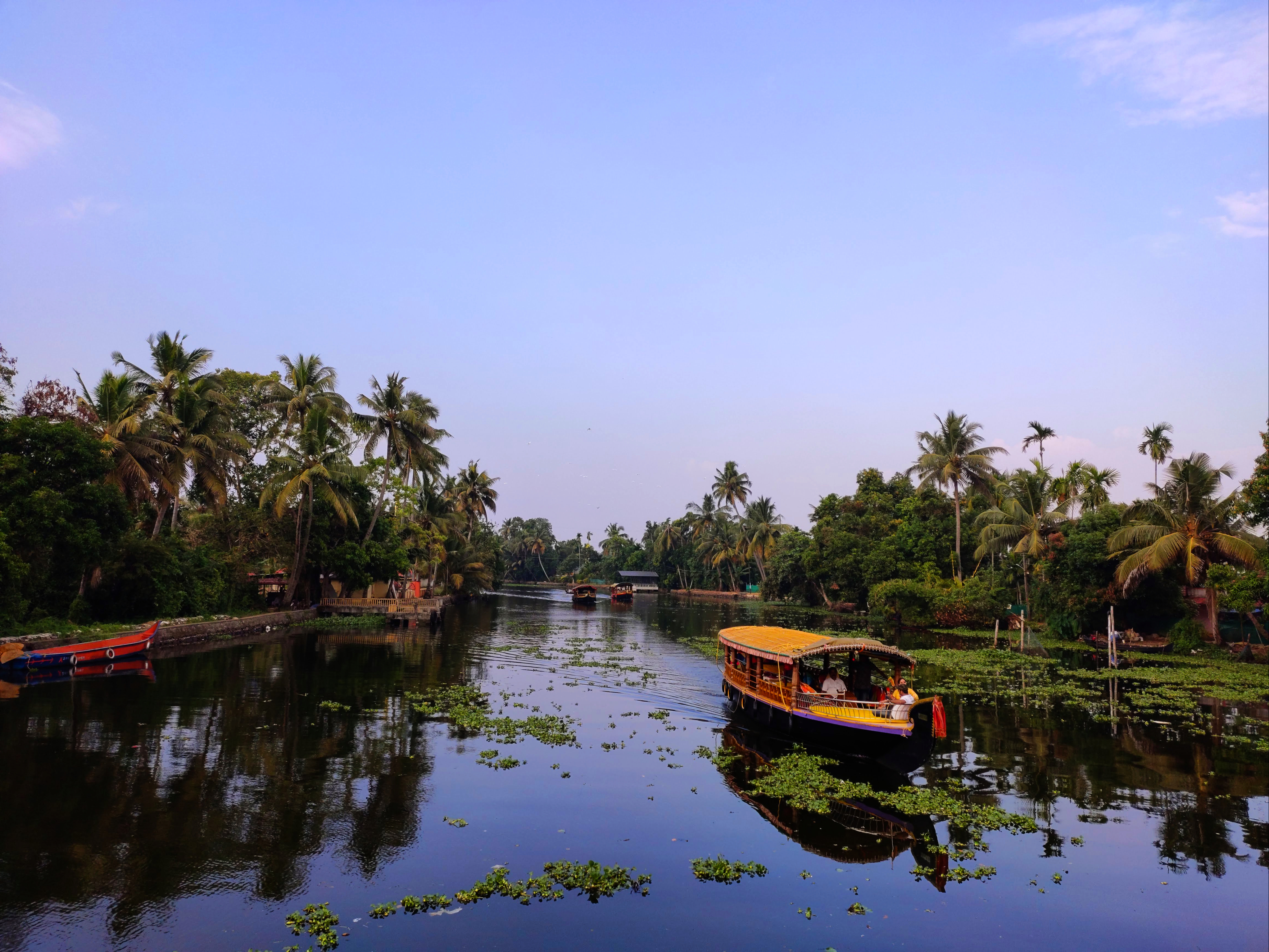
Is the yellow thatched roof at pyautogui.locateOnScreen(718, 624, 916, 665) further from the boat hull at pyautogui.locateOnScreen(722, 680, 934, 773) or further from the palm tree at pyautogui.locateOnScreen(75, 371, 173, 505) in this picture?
the palm tree at pyautogui.locateOnScreen(75, 371, 173, 505)

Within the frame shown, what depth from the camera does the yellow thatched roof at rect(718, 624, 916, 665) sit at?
17.8 meters

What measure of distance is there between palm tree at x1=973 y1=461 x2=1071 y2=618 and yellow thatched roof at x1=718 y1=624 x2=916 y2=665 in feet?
98.2

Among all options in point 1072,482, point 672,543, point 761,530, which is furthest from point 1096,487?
point 672,543

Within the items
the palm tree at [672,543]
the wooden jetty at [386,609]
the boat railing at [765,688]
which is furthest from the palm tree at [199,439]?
the palm tree at [672,543]

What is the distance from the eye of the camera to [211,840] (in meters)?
11.2

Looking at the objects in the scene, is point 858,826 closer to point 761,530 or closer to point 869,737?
point 869,737

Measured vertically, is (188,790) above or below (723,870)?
above

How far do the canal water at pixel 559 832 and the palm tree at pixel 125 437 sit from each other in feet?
42.7

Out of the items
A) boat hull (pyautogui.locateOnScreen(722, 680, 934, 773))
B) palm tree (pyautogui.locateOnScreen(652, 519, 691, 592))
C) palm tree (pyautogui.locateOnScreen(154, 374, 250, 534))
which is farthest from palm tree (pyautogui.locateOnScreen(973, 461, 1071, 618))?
palm tree (pyautogui.locateOnScreen(652, 519, 691, 592))

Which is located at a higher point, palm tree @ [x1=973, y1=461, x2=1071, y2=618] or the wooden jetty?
palm tree @ [x1=973, y1=461, x2=1071, y2=618]

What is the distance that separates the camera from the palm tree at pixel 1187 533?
120ft

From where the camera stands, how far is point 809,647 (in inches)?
706

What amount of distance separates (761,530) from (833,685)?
70696mm

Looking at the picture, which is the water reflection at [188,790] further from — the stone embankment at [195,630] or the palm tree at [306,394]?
the palm tree at [306,394]
